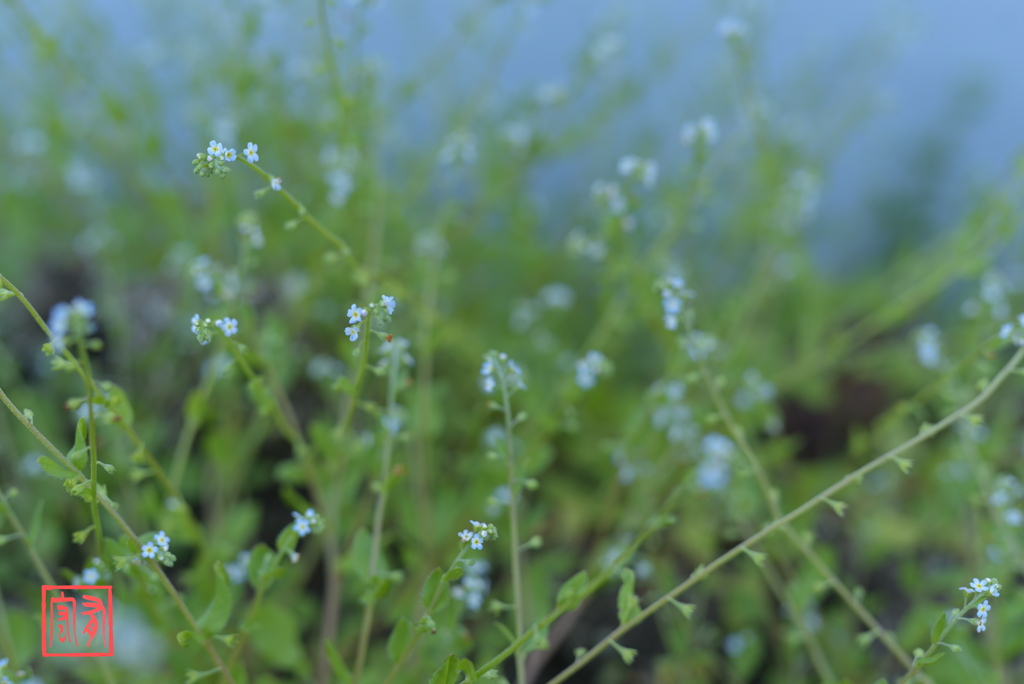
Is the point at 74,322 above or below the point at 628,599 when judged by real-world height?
above

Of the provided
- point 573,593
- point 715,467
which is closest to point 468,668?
point 573,593

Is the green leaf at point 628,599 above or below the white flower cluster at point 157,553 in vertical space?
below

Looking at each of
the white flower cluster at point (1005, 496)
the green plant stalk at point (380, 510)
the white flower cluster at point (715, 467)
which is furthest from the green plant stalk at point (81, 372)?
the white flower cluster at point (1005, 496)

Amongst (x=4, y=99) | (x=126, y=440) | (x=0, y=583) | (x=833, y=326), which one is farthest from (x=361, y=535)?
(x=4, y=99)

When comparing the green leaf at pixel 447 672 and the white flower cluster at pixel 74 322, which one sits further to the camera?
the white flower cluster at pixel 74 322

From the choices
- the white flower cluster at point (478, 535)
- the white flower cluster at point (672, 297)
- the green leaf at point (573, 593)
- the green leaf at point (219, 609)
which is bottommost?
the green leaf at point (573, 593)

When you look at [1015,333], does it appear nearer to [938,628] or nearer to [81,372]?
[938,628]

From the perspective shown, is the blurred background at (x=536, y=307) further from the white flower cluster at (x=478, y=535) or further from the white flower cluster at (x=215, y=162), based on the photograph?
the white flower cluster at (x=478, y=535)

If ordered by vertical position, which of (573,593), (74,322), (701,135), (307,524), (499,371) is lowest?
(573,593)

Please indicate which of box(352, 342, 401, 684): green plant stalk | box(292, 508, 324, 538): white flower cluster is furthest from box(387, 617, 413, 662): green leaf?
box(292, 508, 324, 538): white flower cluster
